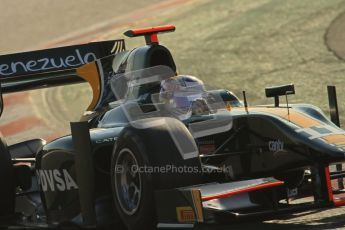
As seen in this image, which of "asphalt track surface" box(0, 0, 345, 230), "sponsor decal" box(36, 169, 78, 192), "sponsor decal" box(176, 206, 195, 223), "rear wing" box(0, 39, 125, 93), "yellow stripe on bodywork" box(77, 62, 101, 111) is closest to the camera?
"sponsor decal" box(176, 206, 195, 223)

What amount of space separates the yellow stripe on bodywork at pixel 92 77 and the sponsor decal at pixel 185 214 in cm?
252

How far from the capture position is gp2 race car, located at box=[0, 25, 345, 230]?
561cm

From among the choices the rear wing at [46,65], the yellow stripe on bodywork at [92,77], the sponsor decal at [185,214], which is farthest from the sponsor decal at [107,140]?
the rear wing at [46,65]

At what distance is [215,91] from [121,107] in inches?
33.0

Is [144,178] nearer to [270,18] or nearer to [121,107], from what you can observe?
[121,107]

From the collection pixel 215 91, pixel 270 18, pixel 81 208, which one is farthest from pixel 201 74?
pixel 81 208

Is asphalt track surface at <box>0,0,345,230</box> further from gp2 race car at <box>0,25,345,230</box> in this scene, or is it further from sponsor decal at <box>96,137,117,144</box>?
sponsor decal at <box>96,137,117,144</box>

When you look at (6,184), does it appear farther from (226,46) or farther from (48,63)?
(226,46)

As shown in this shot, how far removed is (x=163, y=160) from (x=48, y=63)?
11.0 ft

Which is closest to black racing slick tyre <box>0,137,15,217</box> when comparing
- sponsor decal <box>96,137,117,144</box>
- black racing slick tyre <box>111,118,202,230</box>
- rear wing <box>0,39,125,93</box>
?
sponsor decal <box>96,137,117,144</box>

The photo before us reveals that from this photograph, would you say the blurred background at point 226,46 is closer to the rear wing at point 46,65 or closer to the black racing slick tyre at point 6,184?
the rear wing at point 46,65

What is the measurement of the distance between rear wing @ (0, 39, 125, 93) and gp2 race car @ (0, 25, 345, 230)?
0.50 metres

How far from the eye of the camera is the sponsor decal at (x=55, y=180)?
657 centimetres

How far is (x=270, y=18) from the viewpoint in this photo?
16359 mm
